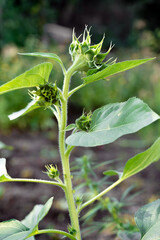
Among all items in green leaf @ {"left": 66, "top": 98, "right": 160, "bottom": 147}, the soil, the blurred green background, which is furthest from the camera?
the blurred green background

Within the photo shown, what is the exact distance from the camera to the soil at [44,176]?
1621 millimetres

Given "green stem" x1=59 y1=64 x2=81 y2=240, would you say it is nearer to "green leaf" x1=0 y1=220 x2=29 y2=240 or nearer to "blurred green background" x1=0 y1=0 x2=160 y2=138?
"green leaf" x1=0 y1=220 x2=29 y2=240

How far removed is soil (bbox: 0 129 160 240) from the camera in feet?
5.32

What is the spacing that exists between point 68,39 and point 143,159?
8.76 metres

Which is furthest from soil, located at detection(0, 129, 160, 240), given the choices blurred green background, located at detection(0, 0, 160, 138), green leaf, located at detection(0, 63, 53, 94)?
green leaf, located at detection(0, 63, 53, 94)

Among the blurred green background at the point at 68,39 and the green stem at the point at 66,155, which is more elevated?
the green stem at the point at 66,155

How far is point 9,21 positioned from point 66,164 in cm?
582

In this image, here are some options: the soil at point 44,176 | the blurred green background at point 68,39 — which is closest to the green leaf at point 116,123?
the soil at point 44,176

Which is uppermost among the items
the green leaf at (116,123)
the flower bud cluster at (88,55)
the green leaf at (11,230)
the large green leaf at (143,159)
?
the flower bud cluster at (88,55)

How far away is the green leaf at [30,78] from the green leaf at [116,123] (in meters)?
0.10

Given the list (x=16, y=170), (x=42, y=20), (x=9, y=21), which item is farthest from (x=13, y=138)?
(x=42, y=20)

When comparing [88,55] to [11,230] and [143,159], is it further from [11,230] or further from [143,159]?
[11,230]

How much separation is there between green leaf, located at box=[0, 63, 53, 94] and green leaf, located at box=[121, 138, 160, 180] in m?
0.19

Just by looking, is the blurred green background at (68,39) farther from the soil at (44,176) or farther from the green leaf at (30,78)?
the green leaf at (30,78)
